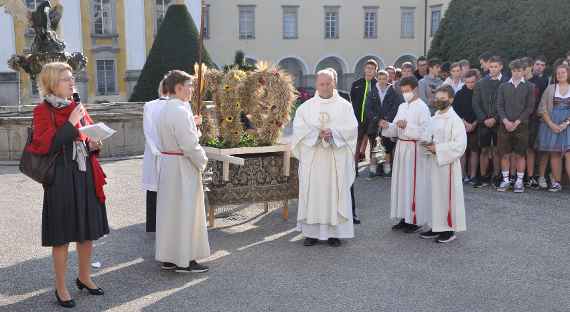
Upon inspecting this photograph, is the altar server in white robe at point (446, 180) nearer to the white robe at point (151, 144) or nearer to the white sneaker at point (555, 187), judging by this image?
the white robe at point (151, 144)

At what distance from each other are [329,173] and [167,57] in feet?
39.5

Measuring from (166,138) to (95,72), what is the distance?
1031 inches

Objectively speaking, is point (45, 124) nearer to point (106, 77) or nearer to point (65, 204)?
point (65, 204)

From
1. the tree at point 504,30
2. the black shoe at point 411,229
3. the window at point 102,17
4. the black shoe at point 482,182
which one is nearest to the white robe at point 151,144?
the black shoe at point 411,229

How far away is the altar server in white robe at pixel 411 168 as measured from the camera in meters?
6.57

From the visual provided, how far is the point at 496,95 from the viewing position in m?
8.88

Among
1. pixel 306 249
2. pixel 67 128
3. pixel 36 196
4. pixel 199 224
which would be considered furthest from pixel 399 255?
pixel 36 196

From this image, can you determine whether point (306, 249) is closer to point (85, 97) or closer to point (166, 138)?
point (166, 138)

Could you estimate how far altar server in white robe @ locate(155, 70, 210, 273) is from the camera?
5043 millimetres

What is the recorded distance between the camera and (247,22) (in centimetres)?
3466

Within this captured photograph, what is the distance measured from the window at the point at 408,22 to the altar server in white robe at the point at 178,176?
33.9 metres

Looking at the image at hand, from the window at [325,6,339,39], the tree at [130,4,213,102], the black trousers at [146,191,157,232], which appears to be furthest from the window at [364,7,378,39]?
the black trousers at [146,191,157,232]

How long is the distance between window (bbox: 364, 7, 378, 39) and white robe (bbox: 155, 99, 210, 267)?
3297 centimetres

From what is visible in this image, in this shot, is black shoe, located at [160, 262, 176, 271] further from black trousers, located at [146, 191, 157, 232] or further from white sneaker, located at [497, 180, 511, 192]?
white sneaker, located at [497, 180, 511, 192]
